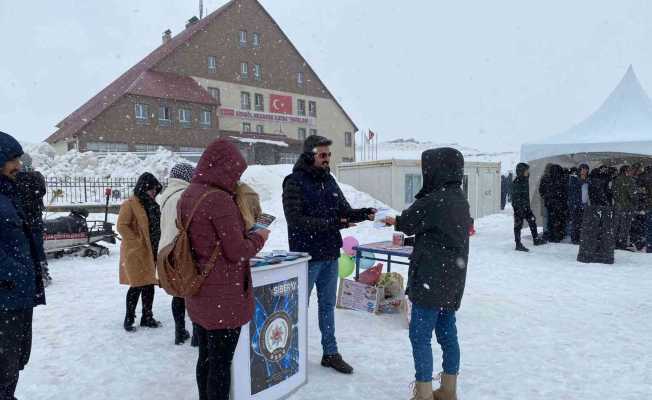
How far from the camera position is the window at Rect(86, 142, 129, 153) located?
27797 mm

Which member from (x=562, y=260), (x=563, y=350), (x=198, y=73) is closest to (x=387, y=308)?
(x=563, y=350)

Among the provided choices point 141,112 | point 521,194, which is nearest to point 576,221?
point 521,194

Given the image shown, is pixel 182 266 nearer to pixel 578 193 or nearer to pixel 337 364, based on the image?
pixel 337 364

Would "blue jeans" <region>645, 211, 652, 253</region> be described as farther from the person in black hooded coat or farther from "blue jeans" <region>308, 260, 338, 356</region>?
"blue jeans" <region>308, 260, 338, 356</region>

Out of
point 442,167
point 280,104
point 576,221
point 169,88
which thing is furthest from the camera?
point 280,104

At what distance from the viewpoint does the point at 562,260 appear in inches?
382

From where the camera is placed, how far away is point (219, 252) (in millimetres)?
2594

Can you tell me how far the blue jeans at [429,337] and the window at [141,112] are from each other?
2969cm

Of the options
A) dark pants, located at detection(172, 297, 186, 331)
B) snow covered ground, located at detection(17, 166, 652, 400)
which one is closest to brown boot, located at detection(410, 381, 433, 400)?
snow covered ground, located at detection(17, 166, 652, 400)

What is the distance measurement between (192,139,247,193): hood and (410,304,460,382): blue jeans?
1683mm

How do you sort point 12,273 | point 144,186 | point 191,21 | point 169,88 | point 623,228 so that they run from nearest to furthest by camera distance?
point 12,273 → point 144,186 → point 623,228 → point 169,88 → point 191,21

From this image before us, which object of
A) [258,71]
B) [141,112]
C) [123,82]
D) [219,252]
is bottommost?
[219,252]

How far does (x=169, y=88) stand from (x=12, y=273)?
101 feet

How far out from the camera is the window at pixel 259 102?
119 ft
